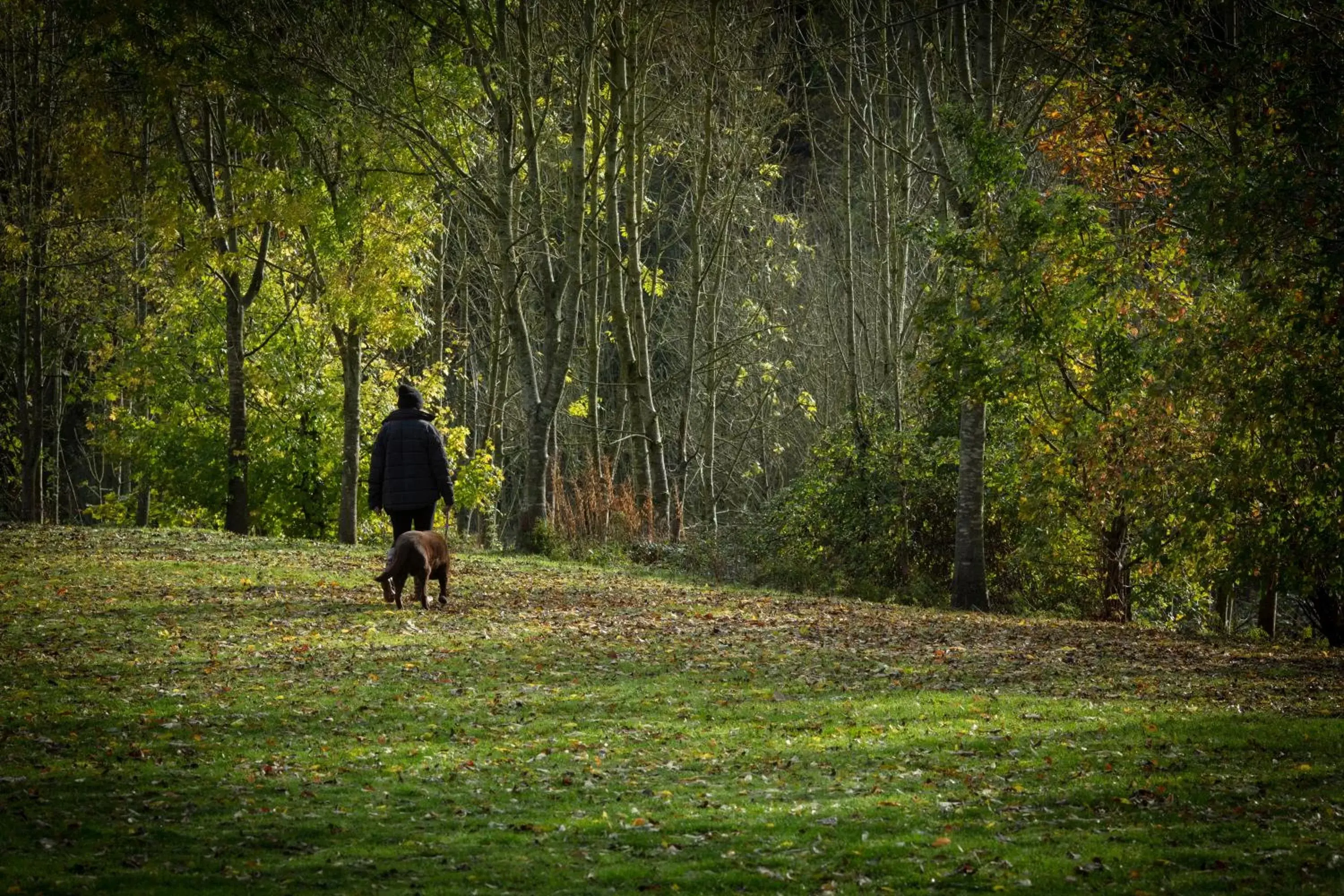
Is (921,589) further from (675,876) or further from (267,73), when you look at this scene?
(675,876)

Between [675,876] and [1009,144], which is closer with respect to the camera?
[675,876]

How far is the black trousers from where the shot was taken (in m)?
15.7

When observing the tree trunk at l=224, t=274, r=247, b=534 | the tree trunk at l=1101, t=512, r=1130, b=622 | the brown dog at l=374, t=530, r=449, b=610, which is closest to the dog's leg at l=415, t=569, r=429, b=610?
the brown dog at l=374, t=530, r=449, b=610

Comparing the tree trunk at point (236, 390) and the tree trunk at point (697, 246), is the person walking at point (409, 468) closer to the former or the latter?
the tree trunk at point (236, 390)

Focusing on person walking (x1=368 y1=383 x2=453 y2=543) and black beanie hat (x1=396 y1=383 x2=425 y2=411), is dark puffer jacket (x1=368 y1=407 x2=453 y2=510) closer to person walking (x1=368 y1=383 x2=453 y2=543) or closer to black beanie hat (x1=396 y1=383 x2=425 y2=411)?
person walking (x1=368 y1=383 x2=453 y2=543)

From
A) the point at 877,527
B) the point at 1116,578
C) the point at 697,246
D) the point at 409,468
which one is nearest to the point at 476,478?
the point at 697,246

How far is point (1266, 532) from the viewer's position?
1470 centimetres

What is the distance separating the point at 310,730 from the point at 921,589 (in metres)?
14.7

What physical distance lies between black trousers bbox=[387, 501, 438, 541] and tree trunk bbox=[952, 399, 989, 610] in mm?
8660

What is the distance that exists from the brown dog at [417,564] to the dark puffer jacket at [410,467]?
0.47 meters

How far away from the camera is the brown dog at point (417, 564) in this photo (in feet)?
48.8

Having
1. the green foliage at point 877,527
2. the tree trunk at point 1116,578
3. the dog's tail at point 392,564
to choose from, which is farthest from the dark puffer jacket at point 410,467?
the tree trunk at point 1116,578

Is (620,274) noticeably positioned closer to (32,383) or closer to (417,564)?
(32,383)

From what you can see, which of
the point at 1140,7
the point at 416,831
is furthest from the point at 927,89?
the point at 416,831
